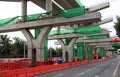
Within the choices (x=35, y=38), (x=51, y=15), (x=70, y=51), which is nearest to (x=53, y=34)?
(x=70, y=51)

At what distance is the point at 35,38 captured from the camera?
1673 inches

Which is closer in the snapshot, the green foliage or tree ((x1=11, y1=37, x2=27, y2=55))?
the green foliage

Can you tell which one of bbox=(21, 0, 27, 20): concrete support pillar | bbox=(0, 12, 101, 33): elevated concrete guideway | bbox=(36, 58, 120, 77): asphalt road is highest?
bbox=(21, 0, 27, 20): concrete support pillar

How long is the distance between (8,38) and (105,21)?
154 ft

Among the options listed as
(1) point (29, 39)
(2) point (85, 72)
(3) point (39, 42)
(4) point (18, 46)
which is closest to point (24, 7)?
(1) point (29, 39)

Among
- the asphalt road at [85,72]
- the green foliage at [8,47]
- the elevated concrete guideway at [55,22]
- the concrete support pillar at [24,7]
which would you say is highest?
the concrete support pillar at [24,7]

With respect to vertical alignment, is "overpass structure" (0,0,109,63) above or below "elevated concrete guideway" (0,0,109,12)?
below

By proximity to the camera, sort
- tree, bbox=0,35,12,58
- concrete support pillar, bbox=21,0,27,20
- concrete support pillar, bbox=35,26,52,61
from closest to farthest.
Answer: concrete support pillar, bbox=35,26,52,61 → concrete support pillar, bbox=21,0,27,20 → tree, bbox=0,35,12,58

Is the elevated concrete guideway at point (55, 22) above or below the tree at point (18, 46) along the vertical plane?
above

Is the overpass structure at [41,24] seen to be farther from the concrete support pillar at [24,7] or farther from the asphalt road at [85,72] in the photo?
the asphalt road at [85,72]

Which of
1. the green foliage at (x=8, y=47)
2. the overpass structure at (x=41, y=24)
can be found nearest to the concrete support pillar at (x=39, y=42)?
the overpass structure at (x=41, y=24)

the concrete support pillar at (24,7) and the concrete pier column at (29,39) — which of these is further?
the concrete support pillar at (24,7)

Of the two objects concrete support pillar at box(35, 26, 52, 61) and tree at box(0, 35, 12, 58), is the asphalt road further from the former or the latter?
tree at box(0, 35, 12, 58)

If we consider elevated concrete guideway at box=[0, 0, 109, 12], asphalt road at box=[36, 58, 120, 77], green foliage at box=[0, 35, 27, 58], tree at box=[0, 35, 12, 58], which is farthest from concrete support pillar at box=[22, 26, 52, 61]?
tree at box=[0, 35, 12, 58]
